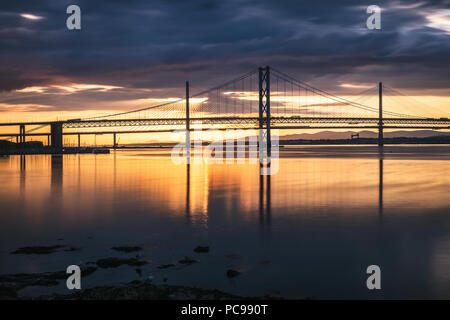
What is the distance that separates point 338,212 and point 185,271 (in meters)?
7.15

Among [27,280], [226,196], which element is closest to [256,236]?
[27,280]

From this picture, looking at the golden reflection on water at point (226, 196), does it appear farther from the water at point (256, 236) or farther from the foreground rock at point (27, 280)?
the foreground rock at point (27, 280)

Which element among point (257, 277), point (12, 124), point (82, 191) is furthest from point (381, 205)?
point (12, 124)

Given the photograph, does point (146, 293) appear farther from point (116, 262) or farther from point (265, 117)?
point (265, 117)

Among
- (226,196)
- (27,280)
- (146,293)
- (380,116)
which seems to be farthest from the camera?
(380,116)

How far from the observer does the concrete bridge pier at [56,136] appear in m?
86.5

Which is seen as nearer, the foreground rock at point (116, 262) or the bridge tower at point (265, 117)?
the foreground rock at point (116, 262)

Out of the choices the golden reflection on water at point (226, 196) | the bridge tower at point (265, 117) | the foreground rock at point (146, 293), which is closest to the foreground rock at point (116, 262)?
the foreground rock at point (146, 293)

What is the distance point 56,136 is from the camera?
8869cm

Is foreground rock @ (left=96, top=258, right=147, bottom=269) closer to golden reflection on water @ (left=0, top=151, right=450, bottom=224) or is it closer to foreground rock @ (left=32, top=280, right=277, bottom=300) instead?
foreground rock @ (left=32, top=280, right=277, bottom=300)

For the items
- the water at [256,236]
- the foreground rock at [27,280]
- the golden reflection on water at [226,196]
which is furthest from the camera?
the golden reflection on water at [226,196]
